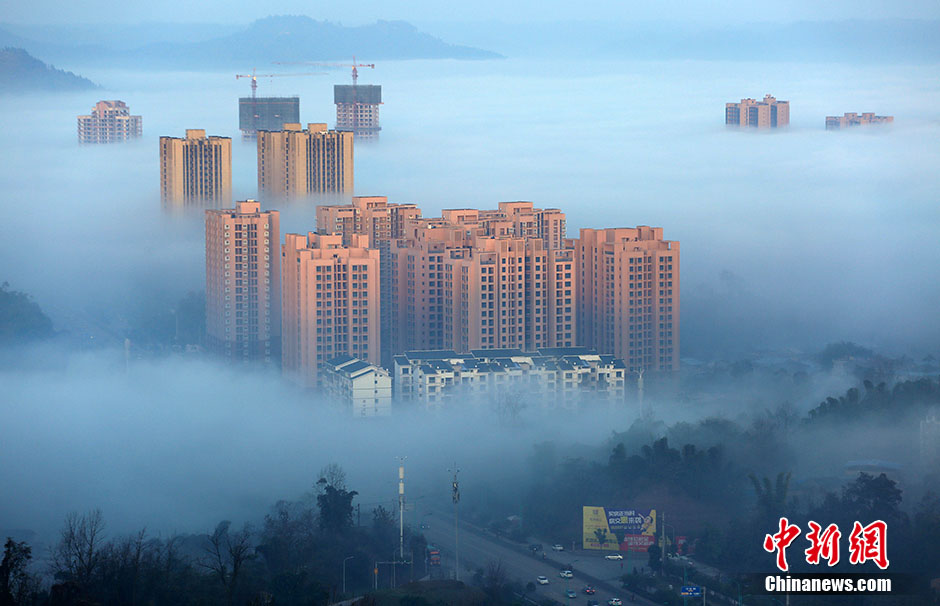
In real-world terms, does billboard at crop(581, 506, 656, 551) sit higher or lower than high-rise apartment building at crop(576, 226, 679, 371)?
lower

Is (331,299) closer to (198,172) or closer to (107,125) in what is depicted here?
(198,172)

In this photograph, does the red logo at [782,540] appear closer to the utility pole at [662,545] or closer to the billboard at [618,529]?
the utility pole at [662,545]

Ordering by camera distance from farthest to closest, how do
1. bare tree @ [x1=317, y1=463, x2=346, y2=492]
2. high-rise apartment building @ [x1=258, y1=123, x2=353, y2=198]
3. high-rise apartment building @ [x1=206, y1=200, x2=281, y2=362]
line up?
Answer: high-rise apartment building @ [x1=258, y1=123, x2=353, y2=198] → high-rise apartment building @ [x1=206, y1=200, x2=281, y2=362] → bare tree @ [x1=317, y1=463, x2=346, y2=492]

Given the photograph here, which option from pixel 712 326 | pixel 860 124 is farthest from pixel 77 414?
pixel 860 124

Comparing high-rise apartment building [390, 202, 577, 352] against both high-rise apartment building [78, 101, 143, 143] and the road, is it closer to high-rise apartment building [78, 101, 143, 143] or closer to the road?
the road

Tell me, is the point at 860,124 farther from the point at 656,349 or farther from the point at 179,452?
the point at 179,452

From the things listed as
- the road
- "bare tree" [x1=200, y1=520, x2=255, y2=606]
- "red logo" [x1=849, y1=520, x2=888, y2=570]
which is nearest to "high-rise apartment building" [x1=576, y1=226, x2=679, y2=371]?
the road

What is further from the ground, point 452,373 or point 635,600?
point 452,373
